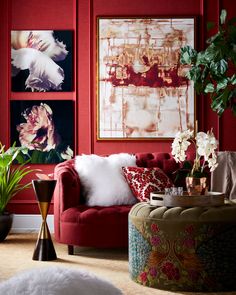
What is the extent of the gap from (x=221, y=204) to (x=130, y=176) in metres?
1.41

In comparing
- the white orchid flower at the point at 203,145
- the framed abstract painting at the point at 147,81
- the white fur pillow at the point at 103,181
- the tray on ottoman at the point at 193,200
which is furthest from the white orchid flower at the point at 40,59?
the tray on ottoman at the point at 193,200

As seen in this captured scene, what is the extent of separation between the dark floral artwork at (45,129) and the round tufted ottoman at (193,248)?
2.64 m

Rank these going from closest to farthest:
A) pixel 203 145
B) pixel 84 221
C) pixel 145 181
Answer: pixel 203 145 < pixel 84 221 < pixel 145 181

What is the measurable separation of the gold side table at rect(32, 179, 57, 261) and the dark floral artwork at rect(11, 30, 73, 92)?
164 centimetres

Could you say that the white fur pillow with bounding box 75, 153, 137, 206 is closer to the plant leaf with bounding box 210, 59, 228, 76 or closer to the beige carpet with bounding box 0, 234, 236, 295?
the beige carpet with bounding box 0, 234, 236, 295

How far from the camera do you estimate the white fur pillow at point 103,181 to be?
4949mm

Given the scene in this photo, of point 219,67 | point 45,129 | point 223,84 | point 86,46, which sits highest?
point 86,46

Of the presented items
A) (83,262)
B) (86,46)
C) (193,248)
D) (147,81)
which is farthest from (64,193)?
(86,46)

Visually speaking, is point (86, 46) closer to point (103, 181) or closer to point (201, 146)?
point (103, 181)

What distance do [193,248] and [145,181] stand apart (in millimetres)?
1509

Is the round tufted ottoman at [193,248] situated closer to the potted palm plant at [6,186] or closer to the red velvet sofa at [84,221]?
the red velvet sofa at [84,221]

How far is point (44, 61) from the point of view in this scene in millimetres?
6062

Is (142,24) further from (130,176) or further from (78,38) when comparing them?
(130,176)

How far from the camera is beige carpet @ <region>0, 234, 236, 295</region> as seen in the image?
12.1 feet
